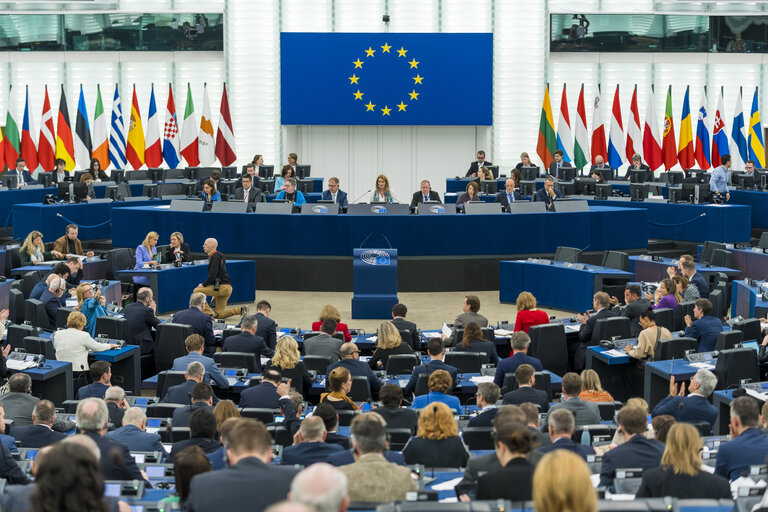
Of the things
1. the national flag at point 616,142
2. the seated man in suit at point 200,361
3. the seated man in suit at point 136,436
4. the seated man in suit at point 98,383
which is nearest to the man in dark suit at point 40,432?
the seated man in suit at point 136,436

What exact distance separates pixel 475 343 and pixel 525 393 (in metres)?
2.72

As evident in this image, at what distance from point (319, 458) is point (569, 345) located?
740cm

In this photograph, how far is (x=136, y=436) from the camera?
8109mm

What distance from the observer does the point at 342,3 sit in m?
31.4

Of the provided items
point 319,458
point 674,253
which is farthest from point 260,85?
point 319,458

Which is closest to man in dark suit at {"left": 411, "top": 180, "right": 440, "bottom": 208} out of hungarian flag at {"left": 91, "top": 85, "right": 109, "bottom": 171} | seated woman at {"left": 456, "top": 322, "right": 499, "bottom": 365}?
seated woman at {"left": 456, "top": 322, "right": 499, "bottom": 365}

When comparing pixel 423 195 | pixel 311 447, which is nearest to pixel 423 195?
pixel 423 195

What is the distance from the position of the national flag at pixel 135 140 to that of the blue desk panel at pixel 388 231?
8450 millimetres

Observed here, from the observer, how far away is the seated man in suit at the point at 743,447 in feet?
23.9

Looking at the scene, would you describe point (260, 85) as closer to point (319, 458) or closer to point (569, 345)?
point (569, 345)

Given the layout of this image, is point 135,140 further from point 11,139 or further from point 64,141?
point 11,139

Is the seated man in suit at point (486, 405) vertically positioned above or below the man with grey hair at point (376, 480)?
below

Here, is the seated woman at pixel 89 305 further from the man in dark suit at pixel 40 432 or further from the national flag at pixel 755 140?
the national flag at pixel 755 140

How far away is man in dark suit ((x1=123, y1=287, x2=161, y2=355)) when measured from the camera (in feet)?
44.1
